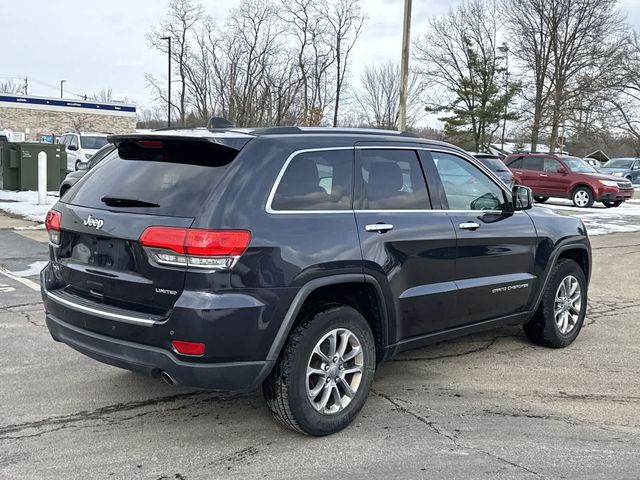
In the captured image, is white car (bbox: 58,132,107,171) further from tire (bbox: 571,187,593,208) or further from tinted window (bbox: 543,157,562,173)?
tire (bbox: 571,187,593,208)

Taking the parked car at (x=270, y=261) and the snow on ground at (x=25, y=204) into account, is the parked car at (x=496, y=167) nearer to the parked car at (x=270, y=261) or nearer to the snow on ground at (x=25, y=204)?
the snow on ground at (x=25, y=204)

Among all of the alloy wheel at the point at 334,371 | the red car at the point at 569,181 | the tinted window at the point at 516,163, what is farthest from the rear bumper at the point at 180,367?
the tinted window at the point at 516,163

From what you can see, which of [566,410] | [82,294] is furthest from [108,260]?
[566,410]

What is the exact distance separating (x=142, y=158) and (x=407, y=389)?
2425mm

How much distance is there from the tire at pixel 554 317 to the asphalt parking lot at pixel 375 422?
4.4 inches

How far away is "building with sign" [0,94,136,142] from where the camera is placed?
50.8m

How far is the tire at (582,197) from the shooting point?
2094 cm

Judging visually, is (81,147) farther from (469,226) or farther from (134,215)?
(134,215)

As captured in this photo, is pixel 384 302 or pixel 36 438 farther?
pixel 384 302

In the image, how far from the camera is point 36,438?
12.1ft

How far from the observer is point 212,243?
10.7 feet

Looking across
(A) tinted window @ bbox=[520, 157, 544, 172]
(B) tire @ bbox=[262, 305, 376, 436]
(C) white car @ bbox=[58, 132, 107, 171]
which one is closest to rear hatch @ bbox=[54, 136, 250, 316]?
(B) tire @ bbox=[262, 305, 376, 436]

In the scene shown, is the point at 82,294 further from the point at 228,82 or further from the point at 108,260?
the point at 228,82

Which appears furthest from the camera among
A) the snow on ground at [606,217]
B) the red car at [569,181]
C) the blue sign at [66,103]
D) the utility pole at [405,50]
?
the blue sign at [66,103]
